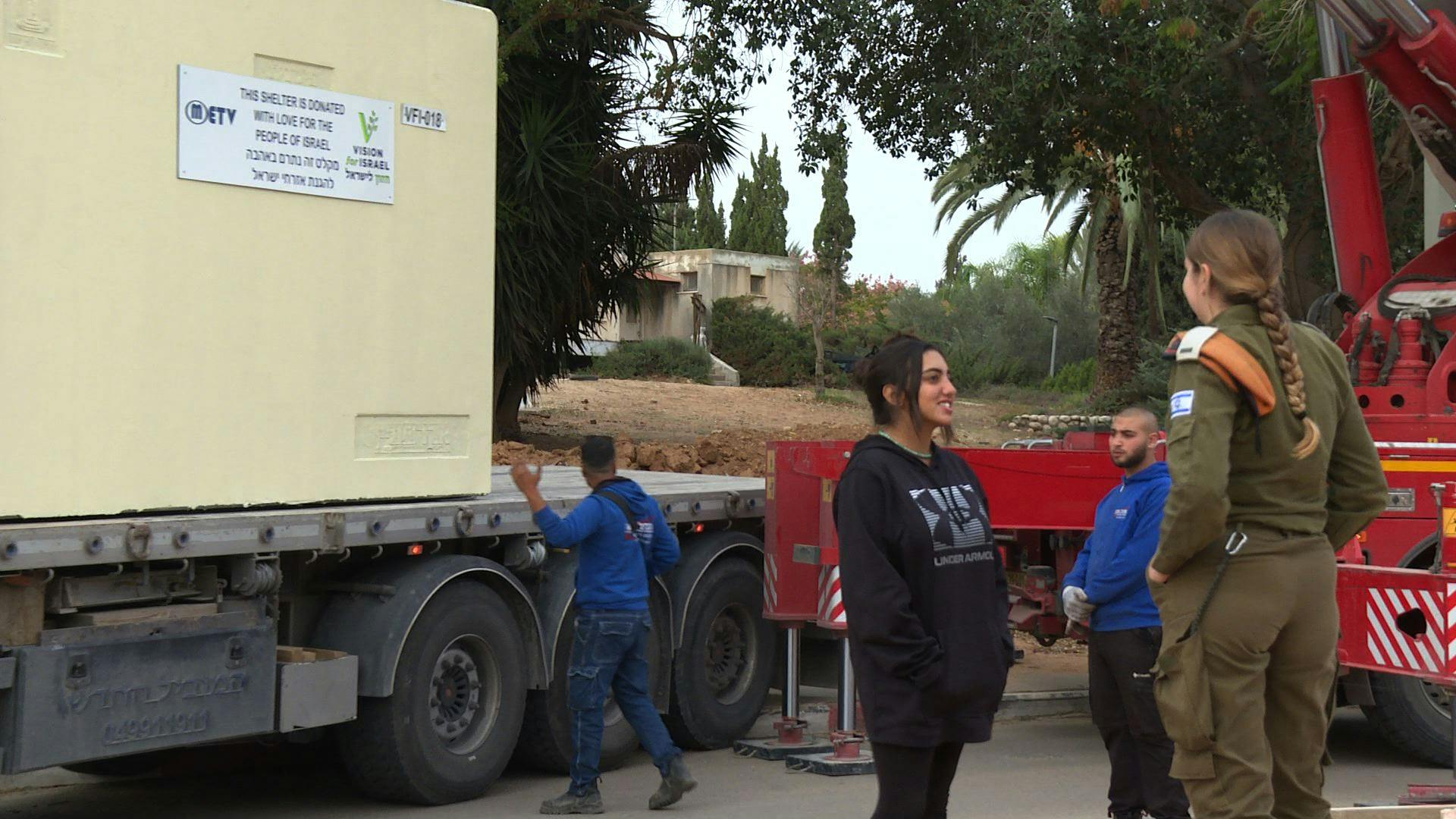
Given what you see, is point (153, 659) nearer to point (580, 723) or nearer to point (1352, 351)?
point (580, 723)

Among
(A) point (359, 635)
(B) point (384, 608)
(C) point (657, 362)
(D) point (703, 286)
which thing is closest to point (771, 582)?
(B) point (384, 608)

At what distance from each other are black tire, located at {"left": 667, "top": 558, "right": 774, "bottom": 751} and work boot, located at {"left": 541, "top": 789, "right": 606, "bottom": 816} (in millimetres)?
1629

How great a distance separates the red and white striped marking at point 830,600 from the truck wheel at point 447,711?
163 centimetres

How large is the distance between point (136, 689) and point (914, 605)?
348 cm

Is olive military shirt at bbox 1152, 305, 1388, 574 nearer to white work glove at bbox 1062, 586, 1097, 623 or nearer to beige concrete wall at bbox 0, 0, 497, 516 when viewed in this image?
white work glove at bbox 1062, 586, 1097, 623

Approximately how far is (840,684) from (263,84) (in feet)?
14.0

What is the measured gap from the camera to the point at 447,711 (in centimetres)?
768

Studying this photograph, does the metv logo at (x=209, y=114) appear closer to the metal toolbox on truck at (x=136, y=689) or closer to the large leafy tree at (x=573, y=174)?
the metal toolbox on truck at (x=136, y=689)

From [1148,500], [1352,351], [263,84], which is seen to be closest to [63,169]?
[263,84]

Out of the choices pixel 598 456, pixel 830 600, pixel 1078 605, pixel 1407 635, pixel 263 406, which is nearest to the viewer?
pixel 1078 605

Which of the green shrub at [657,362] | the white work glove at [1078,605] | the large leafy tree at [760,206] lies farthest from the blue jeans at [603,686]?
the large leafy tree at [760,206]

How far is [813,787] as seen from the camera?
8125 millimetres

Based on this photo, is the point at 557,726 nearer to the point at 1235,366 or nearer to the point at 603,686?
the point at 603,686

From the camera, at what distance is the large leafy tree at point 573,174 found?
2066cm
